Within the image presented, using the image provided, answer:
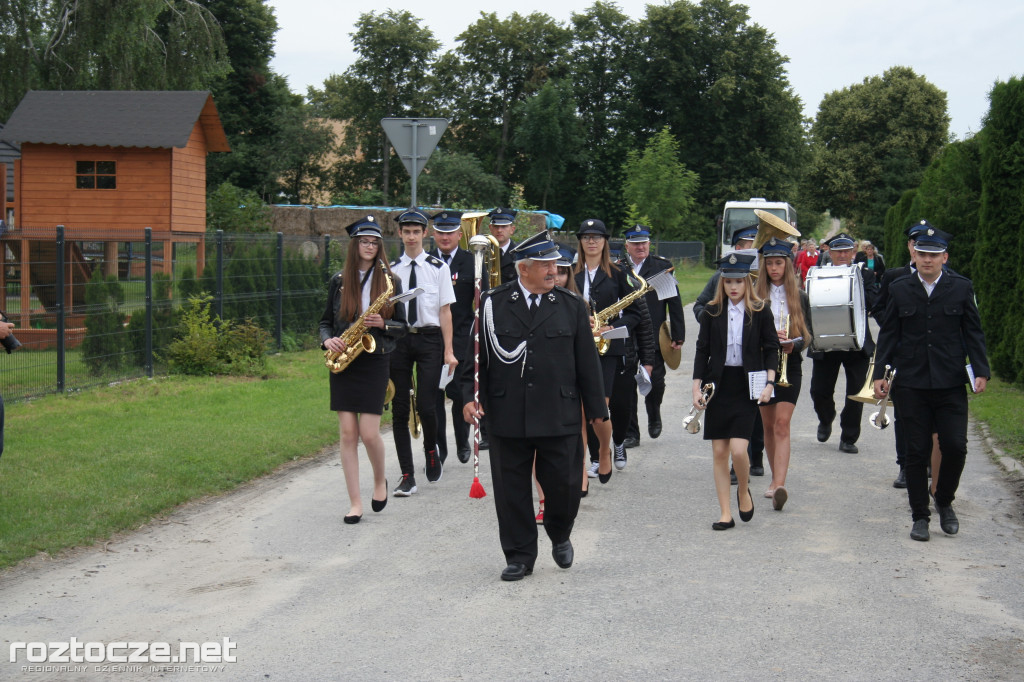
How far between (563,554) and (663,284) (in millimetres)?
4020

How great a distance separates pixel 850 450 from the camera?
10.5 meters

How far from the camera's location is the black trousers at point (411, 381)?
857 centimetres

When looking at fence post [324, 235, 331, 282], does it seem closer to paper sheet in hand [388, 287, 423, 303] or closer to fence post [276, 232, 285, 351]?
fence post [276, 232, 285, 351]

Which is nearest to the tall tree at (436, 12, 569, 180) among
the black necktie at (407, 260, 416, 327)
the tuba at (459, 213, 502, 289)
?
the tuba at (459, 213, 502, 289)

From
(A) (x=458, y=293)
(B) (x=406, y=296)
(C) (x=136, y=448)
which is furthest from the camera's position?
(C) (x=136, y=448)

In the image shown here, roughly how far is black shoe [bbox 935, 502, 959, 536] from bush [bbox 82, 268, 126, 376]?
33.0 ft

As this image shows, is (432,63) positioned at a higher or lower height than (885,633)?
higher

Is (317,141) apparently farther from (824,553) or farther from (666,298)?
(824,553)

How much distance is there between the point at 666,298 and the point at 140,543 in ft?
16.5

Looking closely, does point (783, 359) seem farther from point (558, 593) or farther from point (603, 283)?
point (558, 593)

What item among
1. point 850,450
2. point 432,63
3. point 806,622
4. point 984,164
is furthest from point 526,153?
point 806,622

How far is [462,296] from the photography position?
9633 millimetres

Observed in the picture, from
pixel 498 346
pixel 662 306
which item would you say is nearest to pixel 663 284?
pixel 662 306

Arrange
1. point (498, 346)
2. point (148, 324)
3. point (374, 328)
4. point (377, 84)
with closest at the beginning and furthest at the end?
point (498, 346) → point (374, 328) → point (148, 324) → point (377, 84)
